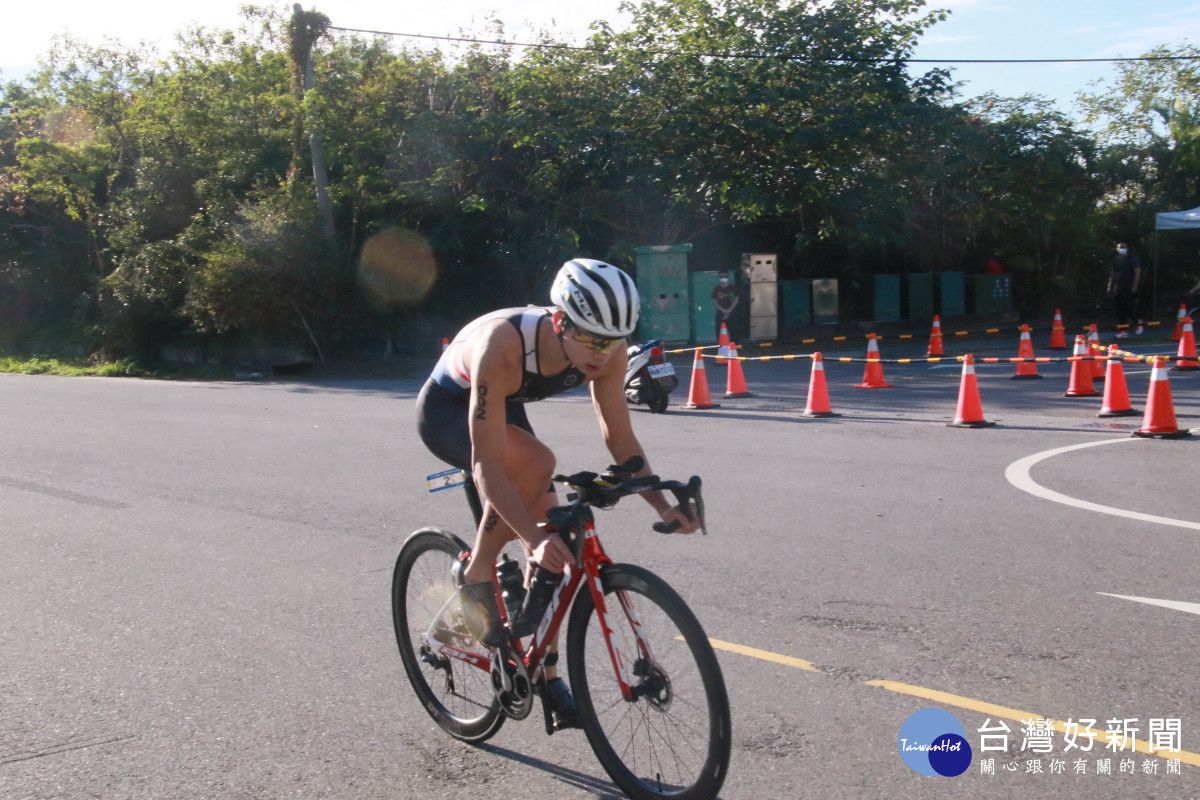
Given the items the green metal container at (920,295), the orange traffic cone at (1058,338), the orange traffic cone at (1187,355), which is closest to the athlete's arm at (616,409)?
the orange traffic cone at (1187,355)

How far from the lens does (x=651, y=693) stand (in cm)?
327

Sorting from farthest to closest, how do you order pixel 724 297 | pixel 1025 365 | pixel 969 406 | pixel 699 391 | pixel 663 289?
pixel 724 297
pixel 663 289
pixel 1025 365
pixel 699 391
pixel 969 406

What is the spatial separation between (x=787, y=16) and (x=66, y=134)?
75.8 ft

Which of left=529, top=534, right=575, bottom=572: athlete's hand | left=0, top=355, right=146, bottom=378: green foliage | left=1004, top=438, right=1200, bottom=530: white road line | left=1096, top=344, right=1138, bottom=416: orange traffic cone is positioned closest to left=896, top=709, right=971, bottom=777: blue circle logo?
left=529, top=534, right=575, bottom=572: athlete's hand

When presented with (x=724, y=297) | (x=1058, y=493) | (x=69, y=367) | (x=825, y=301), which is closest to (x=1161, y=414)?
(x=1058, y=493)

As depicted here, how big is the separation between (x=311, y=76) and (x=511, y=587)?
22751 millimetres

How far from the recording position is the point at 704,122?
77.4ft

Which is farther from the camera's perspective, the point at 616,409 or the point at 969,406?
the point at 969,406

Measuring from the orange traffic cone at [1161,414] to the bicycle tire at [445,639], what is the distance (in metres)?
8.29

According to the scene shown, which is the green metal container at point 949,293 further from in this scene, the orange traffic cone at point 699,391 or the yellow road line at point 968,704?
the yellow road line at point 968,704

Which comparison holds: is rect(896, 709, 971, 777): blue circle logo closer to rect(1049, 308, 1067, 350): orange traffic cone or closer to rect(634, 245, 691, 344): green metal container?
rect(1049, 308, 1067, 350): orange traffic cone

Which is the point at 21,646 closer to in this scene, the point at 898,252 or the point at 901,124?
the point at 901,124

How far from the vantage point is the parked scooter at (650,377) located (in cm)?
1335

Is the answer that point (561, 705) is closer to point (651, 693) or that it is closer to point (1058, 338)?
point (651, 693)
